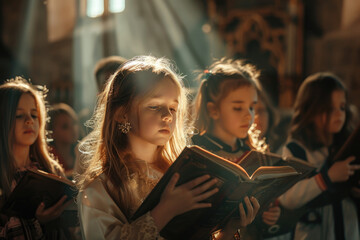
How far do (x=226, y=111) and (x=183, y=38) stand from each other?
259 inches

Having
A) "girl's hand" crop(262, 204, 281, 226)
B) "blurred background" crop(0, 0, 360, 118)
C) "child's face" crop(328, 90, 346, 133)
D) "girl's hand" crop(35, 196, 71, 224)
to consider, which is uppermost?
"blurred background" crop(0, 0, 360, 118)

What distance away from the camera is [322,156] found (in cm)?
261

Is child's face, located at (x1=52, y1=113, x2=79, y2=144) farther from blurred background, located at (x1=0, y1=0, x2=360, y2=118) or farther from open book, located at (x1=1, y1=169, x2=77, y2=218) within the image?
blurred background, located at (x1=0, y1=0, x2=360, y2=118)

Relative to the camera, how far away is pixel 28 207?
6.11 ft

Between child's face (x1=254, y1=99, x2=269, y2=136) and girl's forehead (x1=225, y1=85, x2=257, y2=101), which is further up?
girl's forehead (x1=225, y1=85, x2=257, y2=101)

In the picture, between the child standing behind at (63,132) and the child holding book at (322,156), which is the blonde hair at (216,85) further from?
the child standing behind at (63,132)

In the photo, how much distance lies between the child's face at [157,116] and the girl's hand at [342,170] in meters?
1.11

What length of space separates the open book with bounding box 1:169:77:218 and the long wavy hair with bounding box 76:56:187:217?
220 mm

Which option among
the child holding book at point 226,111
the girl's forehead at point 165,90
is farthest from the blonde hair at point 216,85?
the girl's forehead at point 165,90

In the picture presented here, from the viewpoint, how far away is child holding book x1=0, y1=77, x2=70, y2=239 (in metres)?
1.90

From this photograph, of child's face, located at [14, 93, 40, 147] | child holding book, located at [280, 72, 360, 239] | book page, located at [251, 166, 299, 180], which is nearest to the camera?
book page, located at [251, 166, 299, 180]

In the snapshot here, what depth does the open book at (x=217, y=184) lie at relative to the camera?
1.33m

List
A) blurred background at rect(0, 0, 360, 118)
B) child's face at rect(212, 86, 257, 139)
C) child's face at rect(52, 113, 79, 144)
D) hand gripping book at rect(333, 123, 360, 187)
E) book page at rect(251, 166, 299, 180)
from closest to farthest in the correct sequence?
book page at rect(251, 166, 299, 180)
child's face at rect(212, 86, 257, 139)
hand gripping book at rect(333, 123, 360, 187)
child's face at rect(52, 113, 79, 144)
blurred background at rect(0, 0, 360, 118)

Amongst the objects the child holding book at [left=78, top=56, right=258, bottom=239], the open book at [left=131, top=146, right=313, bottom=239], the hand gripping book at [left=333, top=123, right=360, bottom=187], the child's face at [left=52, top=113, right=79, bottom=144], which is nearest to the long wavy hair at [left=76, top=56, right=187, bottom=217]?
the child holding book at [left=78, top=56, right=258, bottom=239]
